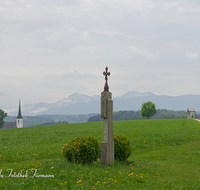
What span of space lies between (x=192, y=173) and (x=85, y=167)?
615cm

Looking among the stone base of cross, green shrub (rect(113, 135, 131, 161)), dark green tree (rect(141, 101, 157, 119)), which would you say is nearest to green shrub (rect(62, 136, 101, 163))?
the stone base of cross

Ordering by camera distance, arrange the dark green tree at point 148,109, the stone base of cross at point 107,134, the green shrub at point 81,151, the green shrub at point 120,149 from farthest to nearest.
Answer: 1. the dark green tree at point 148,109
2. the green shrub at point 120,149
3. the stone base of cross at point 107,134
4. the green shrub at point 81,151

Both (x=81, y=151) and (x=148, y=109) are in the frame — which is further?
(x=148, y=109)

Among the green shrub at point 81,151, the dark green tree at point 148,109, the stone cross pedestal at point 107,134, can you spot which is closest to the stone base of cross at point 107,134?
the stone cross pedestal at point 107,134

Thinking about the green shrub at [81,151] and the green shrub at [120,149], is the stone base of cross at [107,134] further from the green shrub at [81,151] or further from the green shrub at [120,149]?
the green shrub at [120,149]

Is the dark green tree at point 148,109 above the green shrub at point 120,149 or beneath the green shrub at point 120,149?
above

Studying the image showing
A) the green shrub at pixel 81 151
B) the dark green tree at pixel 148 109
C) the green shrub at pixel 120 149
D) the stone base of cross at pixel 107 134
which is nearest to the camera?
the green shrub at pixel 81 151

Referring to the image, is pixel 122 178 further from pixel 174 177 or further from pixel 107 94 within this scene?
pixel 107 94

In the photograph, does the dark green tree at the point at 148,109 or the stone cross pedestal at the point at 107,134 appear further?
the dark green tree at the point at 148,109

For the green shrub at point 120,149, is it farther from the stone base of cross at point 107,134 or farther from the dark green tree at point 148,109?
the dark green tree at point 148,109

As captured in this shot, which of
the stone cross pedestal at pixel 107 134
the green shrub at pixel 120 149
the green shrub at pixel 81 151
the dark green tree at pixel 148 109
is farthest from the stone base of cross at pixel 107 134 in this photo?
the dark green tree at pixel 148 109

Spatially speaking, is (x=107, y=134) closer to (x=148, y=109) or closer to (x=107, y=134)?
(x=107, y=134)

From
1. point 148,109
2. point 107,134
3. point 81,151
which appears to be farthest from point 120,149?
point 148,109

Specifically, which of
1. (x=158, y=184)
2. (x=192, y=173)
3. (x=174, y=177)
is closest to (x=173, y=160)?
(x=192, y=173)
